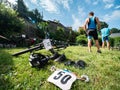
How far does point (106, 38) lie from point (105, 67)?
607 centimetres

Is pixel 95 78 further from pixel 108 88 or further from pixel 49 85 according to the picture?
pixel 49 85

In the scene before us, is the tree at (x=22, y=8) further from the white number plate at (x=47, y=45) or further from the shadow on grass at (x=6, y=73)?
the shadow on grass at (x=6, y=73)

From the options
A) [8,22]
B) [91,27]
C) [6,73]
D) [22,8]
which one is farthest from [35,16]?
[6,73]

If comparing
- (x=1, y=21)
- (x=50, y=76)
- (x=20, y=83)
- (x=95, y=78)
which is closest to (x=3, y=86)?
(x=20, y=83)

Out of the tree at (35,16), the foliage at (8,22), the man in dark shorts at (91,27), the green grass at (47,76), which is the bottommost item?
the green grass at (47,76)

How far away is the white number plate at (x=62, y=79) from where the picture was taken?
3256 mm

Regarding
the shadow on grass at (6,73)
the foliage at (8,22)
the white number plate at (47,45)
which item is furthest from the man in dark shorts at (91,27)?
the foliage at (8,22)

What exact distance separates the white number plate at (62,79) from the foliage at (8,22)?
14.3 metres

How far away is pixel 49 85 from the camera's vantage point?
10.9 ft

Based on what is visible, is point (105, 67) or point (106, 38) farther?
point (106, 38)

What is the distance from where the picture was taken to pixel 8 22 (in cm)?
1781

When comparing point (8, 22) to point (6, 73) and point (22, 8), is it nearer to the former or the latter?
point (6, 73)

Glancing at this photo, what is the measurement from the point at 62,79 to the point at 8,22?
1572 centimetres

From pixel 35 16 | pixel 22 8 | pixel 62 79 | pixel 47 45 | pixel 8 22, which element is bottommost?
pixel 62 79
